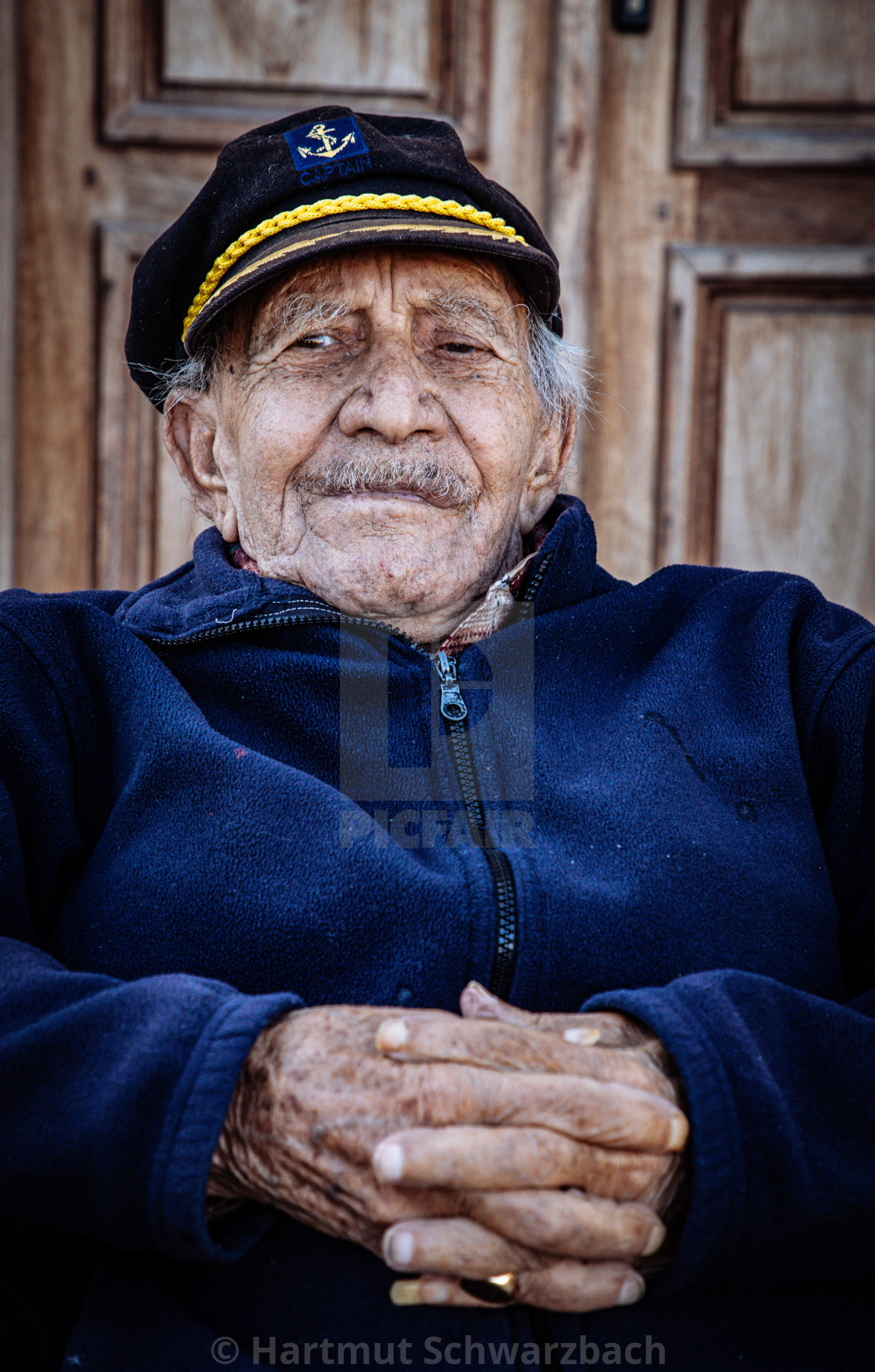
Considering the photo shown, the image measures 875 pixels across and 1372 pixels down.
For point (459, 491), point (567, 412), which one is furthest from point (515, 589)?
point (567, 412)

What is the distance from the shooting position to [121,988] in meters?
1.26

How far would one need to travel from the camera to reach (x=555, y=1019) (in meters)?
1.30

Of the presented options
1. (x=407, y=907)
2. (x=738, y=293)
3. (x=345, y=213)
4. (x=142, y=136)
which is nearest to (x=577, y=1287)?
(x=407, y=907)

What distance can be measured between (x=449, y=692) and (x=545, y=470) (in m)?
0.61

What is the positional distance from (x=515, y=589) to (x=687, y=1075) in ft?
2.65

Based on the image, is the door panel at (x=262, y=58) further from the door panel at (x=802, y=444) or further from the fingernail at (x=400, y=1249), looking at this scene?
the fingernail at (x=400, y=1249)

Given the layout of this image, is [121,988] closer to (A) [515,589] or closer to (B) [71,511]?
(A) [515,589]

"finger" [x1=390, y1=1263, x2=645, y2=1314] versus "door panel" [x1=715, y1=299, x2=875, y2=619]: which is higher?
"door panel" [x1=715, y1=299, x2=875, y2=619]

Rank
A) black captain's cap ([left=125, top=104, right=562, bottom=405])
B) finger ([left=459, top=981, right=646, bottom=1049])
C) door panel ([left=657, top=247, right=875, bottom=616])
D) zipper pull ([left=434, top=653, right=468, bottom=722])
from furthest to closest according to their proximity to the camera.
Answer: door panel ([left=657, top=247, right=875, bottom=616]) → black captain's cap ([left=125, top=104, right=562, bottom=405]) → zipper pull ([left=434, top=653, right=468, bottom=722]) → finger ([left=459, top=981, right=646, bottom=1049])

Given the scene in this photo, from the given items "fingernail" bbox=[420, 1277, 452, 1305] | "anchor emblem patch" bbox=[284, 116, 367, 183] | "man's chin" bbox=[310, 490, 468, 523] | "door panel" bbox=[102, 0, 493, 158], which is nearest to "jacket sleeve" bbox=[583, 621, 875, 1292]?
"fingernail" bbox=[420, 1277, 452, 1305]

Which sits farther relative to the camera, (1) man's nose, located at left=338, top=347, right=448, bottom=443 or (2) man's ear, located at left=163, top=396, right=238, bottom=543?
(2) man's ear, located at left=163, top=396, right=238, bottom=543

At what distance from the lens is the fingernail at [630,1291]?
47.1 inches

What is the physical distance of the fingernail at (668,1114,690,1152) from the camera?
3.88 ft

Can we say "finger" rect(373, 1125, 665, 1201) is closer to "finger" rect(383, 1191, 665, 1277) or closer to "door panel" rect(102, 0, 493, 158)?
"finger" rect(383, 1191, 665, 1277)
